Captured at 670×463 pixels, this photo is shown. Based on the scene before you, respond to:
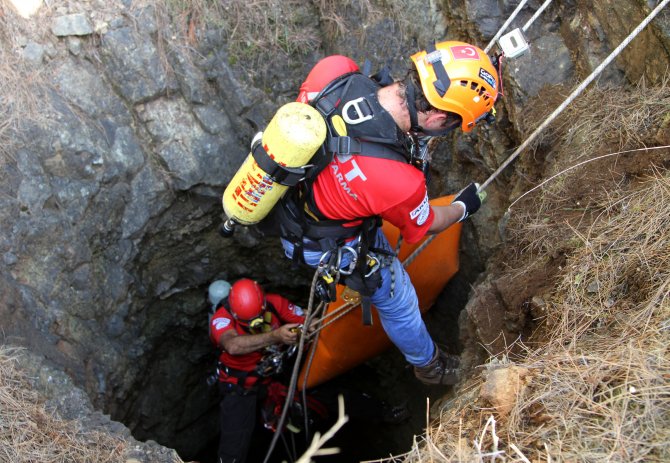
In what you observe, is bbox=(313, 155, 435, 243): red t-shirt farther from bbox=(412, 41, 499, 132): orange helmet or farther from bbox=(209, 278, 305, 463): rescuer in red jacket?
bbox=(209, 278, 305, 463): rescuer in red jacket

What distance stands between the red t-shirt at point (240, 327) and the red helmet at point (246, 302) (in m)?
0.20

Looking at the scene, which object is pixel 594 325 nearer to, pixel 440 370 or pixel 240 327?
pixel 440 370

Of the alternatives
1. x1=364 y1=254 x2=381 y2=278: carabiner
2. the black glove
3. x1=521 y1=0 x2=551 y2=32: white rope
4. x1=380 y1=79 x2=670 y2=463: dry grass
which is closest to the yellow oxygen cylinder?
x1=364 y1=254 x2=381 y2=278: carabiner

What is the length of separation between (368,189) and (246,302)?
7.42 ft

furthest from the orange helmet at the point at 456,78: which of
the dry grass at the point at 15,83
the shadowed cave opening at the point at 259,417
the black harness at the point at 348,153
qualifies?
the dry grass at the point at 15,83

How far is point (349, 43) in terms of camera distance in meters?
4.77

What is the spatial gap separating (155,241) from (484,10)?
3378 millimetres

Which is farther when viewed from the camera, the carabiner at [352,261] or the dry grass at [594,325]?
the carabiner at [352,261]

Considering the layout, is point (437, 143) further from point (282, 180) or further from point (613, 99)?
point (282, 180)

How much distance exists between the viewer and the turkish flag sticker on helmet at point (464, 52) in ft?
9.63

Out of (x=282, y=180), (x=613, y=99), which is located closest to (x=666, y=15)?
(x=613, y=99)

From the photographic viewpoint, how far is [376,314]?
452 cm

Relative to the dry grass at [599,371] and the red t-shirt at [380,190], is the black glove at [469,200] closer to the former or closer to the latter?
the red t-shirt at [380,190]

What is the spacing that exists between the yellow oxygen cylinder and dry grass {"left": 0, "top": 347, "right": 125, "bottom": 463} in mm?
1489
